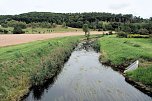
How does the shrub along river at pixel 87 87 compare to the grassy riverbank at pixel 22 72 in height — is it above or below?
below

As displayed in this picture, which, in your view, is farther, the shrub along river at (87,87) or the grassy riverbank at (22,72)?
the shrub along river at (87,87)

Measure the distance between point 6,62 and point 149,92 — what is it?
18669 millimetres

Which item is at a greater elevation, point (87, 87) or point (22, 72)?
point (22, 72)

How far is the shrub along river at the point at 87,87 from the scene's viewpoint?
31172 mm

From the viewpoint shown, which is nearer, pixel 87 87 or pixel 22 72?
pixel 22 72

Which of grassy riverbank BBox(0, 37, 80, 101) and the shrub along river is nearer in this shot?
grassy riverbank BBox(0, 37, 80, 101)

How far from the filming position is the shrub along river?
102ft

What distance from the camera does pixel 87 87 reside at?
3584 centimetres

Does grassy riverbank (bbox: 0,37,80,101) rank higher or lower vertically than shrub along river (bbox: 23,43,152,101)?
higher

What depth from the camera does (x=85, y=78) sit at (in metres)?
41.3

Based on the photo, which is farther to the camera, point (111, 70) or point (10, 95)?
point (111, 70)

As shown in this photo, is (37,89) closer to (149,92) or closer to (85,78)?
(85,78)

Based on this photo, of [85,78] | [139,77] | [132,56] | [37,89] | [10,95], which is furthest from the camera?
[132,56]

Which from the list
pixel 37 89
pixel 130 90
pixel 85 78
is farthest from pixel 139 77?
pixel 37 89
